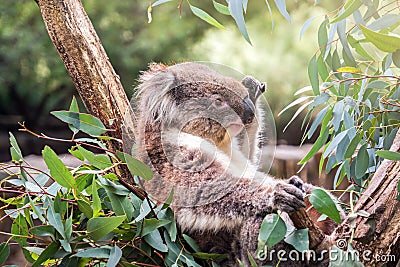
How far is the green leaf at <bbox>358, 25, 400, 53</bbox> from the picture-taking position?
3.23ft

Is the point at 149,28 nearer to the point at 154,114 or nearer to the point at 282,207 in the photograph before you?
the point at 154,114

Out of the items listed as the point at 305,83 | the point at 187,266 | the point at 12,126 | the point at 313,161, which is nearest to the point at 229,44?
the point at 305,83

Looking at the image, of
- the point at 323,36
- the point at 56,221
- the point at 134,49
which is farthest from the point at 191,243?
the point at 134,49

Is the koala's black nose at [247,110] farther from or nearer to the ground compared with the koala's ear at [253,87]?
nearer to the ground

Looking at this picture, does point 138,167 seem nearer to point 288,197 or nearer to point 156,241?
point 156,241

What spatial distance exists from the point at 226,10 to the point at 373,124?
44 cm

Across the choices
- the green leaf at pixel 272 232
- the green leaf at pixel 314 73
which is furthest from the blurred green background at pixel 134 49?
the green leaf at pixel 272 232

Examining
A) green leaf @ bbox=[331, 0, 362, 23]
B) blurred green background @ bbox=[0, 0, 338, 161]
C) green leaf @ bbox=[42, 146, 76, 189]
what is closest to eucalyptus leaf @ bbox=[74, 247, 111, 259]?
green leaf @ bbox=[42, 146, 76, 189]

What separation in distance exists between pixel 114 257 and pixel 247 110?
1.77ft

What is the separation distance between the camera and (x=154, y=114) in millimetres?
1382

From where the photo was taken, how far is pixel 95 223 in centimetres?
104

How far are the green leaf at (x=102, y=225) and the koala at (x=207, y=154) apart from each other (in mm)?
240

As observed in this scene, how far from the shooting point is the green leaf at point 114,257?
1016 mm

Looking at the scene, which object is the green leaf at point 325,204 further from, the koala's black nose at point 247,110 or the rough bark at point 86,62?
the rough bark at point 86,62
